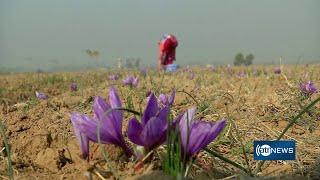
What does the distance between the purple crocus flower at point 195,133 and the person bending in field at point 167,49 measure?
472 inches

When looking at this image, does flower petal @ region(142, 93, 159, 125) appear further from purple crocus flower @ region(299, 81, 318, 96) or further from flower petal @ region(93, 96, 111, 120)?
purple crocus flower @ region(299, 81, 318, 96)

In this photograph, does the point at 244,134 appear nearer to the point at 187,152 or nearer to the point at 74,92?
the point at 187,152

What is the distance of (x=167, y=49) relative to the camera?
13.6 metres

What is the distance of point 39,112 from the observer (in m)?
3.58

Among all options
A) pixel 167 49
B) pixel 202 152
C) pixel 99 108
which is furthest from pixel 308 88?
pixel 167 49

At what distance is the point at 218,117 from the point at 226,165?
0.86 metres

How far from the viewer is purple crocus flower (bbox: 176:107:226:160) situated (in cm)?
137

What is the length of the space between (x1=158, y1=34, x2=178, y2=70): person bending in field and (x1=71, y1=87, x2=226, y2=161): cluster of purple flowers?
11975 mm

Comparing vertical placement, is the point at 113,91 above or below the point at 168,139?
above

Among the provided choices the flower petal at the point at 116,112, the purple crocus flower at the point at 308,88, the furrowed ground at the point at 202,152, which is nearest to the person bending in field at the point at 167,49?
the furrowed ground at the point at 202,152

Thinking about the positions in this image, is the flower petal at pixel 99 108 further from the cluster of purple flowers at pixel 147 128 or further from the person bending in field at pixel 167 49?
the person bending in field at pixel 167 49

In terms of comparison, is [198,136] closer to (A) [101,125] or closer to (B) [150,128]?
(B) [150,128]

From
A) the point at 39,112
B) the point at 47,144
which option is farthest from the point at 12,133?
the point at 39,112

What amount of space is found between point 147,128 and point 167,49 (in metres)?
12.3
